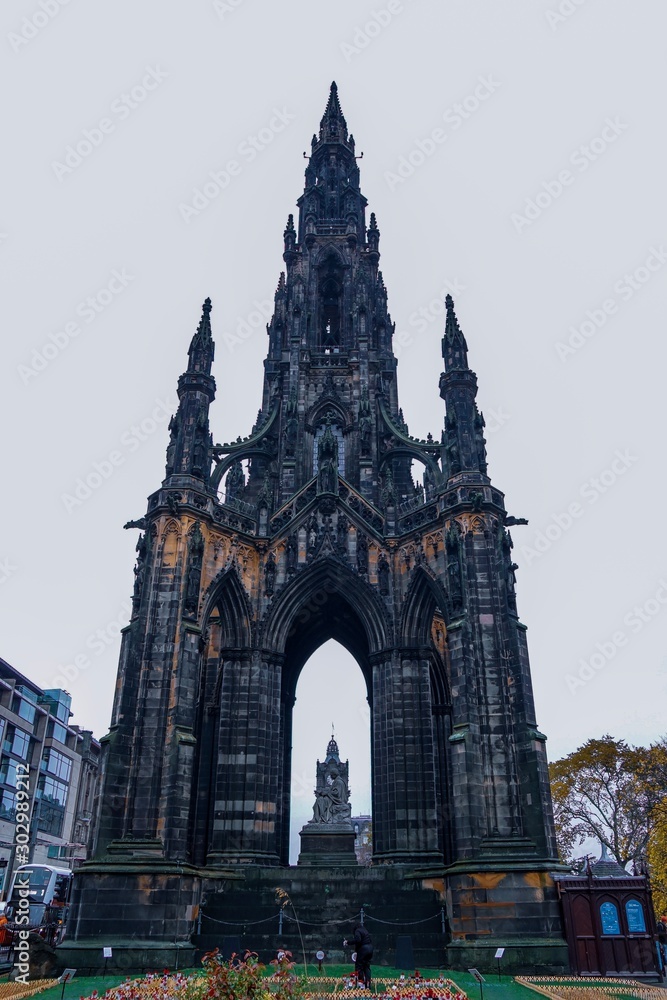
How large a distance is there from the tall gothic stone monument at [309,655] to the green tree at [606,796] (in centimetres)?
2022

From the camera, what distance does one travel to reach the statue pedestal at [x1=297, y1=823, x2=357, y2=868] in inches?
941

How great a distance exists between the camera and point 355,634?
29141 mm

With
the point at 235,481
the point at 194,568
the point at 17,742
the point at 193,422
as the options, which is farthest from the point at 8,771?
→ the point at 193,422

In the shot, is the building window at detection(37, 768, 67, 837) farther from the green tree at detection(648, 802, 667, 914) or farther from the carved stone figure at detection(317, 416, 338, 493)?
the green tree at detection(648, 802, 667, 914)

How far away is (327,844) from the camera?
24.2 m

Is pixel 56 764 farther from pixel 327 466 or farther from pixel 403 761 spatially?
pixel 403 761

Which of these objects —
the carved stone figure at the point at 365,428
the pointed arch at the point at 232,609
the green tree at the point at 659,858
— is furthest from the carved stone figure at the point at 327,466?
the green tree at the point at 659,858

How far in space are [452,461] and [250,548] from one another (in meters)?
7.54

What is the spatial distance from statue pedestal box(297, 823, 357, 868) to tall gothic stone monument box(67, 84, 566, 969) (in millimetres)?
1197

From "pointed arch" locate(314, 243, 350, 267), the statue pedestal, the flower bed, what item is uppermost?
"pointed arch" locate(314, 243, 350, 267)

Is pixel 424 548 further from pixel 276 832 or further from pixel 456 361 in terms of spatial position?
pixel 276 832

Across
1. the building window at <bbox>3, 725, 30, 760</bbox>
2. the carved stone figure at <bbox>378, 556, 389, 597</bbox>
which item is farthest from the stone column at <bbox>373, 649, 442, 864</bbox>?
the building window at <bbox>3, 725, 30, 760</bbox>

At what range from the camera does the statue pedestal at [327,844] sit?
2391 centimetres

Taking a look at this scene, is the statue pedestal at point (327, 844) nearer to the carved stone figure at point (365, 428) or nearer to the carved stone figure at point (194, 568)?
the carved stone figure at point (194, 568)
